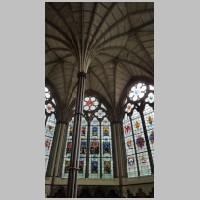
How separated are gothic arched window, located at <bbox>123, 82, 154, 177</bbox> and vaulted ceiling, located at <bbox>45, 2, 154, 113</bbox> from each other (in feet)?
4.65

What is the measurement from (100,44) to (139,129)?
7384 mm

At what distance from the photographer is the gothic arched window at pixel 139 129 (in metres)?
15.8

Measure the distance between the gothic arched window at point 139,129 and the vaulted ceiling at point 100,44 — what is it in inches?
55.8

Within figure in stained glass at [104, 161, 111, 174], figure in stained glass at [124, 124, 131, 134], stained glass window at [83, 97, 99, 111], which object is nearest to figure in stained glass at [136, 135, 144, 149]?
figure in stained glass at [124, 124, 131, 134]

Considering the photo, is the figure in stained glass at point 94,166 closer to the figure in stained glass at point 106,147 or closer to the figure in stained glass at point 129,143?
the figure in stained glass at point 106,147

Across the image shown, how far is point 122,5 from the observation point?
13.9 metres

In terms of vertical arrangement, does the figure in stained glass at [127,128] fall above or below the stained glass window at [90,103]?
below

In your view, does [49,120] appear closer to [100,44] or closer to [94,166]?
[94,166]

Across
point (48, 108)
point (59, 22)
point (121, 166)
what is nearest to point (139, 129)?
point (121, 166)

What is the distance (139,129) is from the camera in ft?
56.5

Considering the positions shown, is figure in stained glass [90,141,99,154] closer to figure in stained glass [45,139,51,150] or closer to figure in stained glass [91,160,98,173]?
figure in stained glass [91,160,98,173]

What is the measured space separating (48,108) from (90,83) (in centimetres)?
463

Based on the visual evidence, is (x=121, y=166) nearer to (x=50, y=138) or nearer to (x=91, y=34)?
(x=50, y=138)

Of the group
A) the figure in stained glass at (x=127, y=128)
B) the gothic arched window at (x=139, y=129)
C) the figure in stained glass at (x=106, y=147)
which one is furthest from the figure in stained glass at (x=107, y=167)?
the figure in stained glass at (x=127, y=128)
